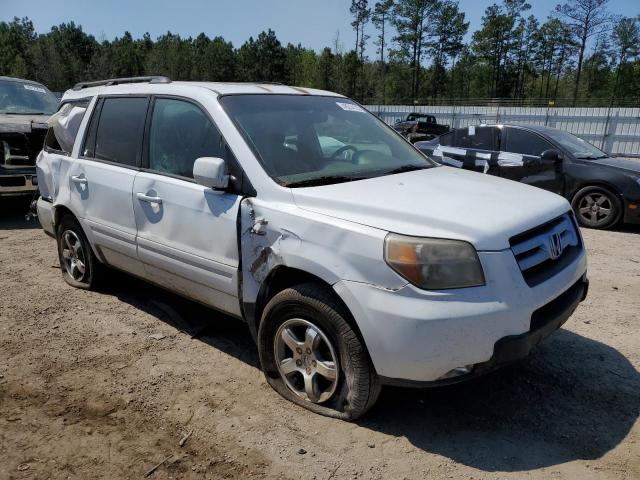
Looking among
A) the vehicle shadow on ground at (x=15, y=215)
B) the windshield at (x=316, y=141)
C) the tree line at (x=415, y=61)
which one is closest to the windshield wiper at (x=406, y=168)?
the windshield at (x=316, y=141)

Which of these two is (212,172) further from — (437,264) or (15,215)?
(15,215)

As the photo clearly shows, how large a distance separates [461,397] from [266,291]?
1352mm

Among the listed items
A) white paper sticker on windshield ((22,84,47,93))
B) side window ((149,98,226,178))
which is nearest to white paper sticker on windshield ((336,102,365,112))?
side window ((149,98,226,178))

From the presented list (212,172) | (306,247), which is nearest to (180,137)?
(212,172)

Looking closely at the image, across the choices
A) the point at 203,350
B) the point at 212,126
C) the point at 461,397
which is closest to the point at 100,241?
the point at 203,350

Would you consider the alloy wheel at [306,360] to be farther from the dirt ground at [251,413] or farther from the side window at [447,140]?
the side window at [447,140]

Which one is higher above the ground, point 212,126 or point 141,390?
A: point 212,126

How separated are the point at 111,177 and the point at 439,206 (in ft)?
8.74

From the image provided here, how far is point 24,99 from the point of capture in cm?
950

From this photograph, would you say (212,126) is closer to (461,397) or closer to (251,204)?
(251,204)

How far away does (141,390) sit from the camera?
11.1ft

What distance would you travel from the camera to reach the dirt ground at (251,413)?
8.69ft

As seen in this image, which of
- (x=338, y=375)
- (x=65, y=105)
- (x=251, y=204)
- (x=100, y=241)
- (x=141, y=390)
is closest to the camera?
(x=338, y=375)

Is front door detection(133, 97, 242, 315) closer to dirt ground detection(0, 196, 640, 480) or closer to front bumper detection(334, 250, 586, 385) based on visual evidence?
dirt ground detection(0, 196, 640, 480)
